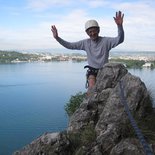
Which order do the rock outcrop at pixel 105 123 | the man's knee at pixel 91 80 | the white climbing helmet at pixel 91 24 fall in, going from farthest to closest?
the man's knee at pixel 91 80, the white climbing helmet at pixel 91 24, the rock outcrop at pixel 105 123

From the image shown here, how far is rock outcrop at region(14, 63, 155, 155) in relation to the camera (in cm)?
439

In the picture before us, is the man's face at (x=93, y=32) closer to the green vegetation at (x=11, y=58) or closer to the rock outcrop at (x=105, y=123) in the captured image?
the rock outcrop at (x=105, y=123)

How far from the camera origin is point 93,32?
5.72 m

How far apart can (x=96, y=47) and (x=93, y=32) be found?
1.00 ft

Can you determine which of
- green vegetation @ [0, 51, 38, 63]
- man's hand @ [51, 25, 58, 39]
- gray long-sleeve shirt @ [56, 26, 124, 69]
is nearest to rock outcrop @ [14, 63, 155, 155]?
gray long-sleeve shirt @ [56, 26, 124, 69]

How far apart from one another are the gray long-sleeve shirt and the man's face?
0.39ft

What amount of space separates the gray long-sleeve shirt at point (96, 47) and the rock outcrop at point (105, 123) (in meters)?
0.17

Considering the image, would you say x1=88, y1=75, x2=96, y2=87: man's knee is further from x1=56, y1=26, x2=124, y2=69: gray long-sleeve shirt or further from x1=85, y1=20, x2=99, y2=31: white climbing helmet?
x1=85, y1=20, x2=99, y2=31: white climbing helmet

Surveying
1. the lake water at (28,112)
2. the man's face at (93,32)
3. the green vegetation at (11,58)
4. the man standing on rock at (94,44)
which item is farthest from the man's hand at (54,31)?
the green vegetation at (11,58)

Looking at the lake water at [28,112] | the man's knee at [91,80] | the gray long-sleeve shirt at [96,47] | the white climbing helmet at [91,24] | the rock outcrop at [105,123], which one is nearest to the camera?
the rock outcrop at [105,123]

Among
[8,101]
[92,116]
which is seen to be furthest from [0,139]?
[92,116]

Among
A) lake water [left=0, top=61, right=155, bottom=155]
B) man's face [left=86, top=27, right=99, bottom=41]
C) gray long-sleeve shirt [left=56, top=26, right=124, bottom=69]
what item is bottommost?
lake water [left=0, top=61, right=155, bottom=155]

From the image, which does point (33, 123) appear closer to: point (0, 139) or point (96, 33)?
point (0, 139)

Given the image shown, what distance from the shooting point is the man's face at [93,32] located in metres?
5.68
